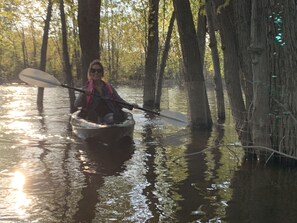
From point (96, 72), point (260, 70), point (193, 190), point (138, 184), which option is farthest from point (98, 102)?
point (193, 190)

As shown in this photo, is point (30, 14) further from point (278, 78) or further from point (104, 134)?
A: point (278, 78)

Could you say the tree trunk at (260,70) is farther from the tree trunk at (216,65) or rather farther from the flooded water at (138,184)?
the tree trunk at (216,65)

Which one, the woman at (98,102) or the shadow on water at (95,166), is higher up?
the woman at (98,102)

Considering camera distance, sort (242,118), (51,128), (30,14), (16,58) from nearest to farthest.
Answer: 1. (242,118)
2. (51,128)
3. (30,14)
4. (16,58)

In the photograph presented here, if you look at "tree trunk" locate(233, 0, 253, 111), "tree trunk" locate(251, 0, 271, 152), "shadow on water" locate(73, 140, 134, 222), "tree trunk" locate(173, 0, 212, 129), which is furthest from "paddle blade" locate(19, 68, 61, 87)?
"tree trunk" locate(251, 0, 271, 152)

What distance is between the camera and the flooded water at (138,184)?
4734 mm

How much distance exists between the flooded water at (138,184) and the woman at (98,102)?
2.33 ft

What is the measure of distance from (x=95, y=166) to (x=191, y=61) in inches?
176

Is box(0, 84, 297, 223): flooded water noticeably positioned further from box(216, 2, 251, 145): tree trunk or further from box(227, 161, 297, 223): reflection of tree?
box(216, 2, 251, 145): tree trunk

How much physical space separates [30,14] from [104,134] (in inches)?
513

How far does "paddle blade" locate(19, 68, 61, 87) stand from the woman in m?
0.77

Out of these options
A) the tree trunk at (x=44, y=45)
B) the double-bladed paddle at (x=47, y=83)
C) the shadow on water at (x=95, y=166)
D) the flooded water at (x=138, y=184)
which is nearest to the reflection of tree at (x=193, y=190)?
the flooded water at (x=138, y=184)

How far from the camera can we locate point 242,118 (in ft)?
23.4

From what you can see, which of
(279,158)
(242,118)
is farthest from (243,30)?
(279,158)
